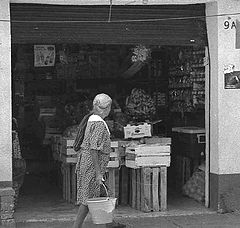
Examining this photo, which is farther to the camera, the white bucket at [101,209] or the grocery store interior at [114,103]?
the grocery store interior at [114,103]

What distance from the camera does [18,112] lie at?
1292 centimetres

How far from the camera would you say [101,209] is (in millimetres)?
7414

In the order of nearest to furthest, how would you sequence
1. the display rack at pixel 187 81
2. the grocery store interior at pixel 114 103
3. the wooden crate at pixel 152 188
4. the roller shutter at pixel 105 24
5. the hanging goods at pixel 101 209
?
the hanging goods at pixel 101 209
the roller shutter at pixel 105 24
the wooden crate at pixel 152 188
the grocery store interior at pixel 114 103
the display rack at pixel 187 81

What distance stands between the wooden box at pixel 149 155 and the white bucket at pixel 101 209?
6.09 feet

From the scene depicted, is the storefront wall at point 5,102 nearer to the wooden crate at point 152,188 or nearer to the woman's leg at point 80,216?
the woman's leg at point 80,216

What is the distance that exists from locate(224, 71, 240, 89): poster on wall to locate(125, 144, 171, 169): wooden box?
120cm

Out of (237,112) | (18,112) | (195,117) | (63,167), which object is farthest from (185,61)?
(18,112)

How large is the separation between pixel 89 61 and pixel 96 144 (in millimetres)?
4809

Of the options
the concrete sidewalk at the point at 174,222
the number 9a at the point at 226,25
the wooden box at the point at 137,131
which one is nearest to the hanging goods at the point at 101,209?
the concrete sidewalk at the point at 174,222

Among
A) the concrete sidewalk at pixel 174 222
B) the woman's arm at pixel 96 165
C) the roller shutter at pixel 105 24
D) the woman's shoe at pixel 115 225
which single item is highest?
A: the roller shutter at pixel 105 24

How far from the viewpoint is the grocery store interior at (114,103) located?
10.1 meters

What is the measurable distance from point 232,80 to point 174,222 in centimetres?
211

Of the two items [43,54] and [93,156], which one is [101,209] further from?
[43,54]

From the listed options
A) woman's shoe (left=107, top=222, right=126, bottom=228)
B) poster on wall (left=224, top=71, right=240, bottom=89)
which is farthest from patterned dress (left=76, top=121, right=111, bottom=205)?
poster on wall (left=224, top=71, right=240, bottom=89)
